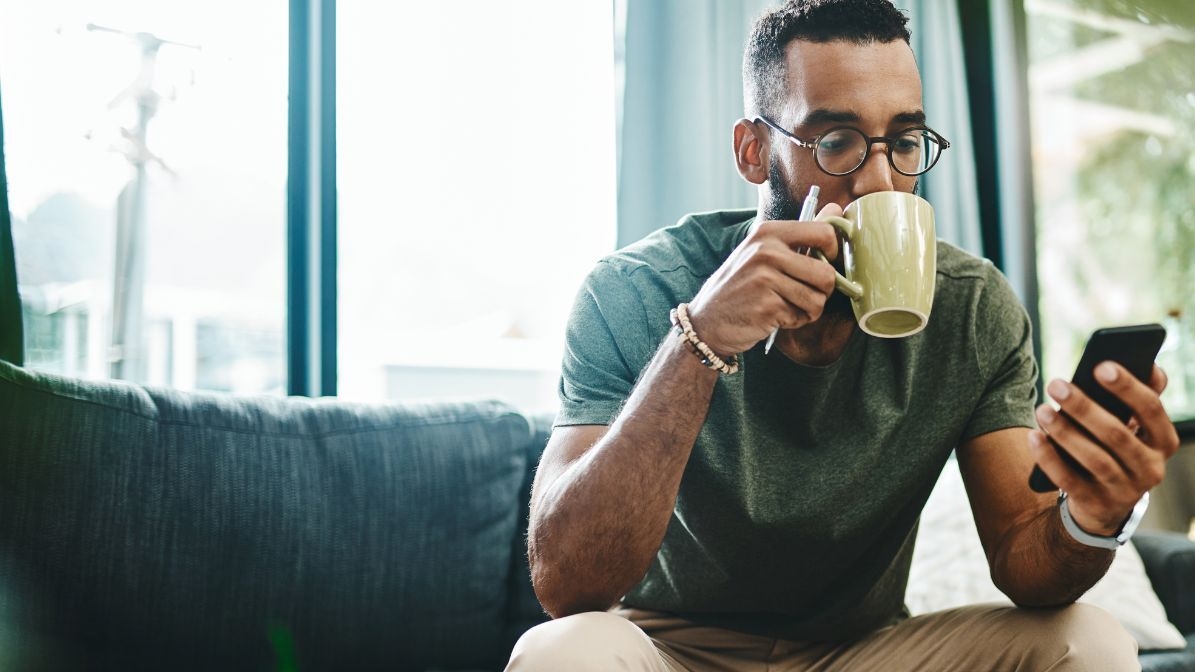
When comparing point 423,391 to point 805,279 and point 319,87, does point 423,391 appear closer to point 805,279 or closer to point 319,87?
point 319,87

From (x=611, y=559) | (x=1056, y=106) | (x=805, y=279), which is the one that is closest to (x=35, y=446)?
(x=611, y=559)

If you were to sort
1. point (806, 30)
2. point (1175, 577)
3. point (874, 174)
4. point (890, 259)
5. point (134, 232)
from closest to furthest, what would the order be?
point (890, 259)
point (874, 174)
point (806, 30)
point (1175, 577)
point (134, 232)

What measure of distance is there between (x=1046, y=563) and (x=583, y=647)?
0.52 m

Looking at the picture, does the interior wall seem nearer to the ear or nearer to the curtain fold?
the curtain fold

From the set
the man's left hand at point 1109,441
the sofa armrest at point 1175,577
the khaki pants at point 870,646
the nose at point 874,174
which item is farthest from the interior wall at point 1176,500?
the man's left hand at point 1109,441

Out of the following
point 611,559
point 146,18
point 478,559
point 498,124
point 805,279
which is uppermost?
point 146,18

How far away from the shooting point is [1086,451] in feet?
2.68

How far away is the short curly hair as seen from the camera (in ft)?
4.16

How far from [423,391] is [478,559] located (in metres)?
1.00

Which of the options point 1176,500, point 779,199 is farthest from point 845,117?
point 1176,500

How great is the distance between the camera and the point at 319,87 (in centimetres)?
229

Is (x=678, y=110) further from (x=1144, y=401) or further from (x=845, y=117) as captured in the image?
(x=1144, y=401)

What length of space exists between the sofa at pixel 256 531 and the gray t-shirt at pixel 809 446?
53 centimetres

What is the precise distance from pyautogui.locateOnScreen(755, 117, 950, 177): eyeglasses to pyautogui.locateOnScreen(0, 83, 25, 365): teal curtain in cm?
144
